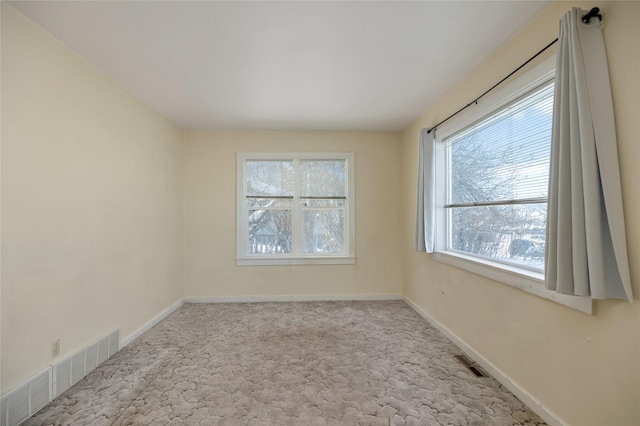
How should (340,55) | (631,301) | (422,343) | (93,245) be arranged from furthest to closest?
(422,343), (93,245), (340,55), (631,301)

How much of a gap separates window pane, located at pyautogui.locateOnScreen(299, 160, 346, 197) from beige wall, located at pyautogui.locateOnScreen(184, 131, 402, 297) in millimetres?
207

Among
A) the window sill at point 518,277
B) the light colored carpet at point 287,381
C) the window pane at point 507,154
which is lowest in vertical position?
the light colored carpet at point 287,381

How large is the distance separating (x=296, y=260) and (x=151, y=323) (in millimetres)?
1893

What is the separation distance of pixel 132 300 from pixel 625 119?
3883 millimetres

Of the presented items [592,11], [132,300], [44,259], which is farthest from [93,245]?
[592,11]

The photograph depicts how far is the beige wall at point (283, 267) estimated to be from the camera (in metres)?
3.89

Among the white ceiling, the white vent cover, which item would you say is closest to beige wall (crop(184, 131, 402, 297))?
the white ceiling

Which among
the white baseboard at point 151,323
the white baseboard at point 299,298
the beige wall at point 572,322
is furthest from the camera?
the white baseboard at point 299,298

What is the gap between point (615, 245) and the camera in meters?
1.22

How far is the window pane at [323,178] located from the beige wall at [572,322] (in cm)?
186

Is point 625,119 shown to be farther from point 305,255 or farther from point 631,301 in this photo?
point 305,255

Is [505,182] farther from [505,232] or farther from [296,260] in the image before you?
[296,260]

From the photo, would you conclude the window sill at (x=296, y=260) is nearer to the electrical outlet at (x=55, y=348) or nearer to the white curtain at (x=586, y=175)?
the electrical outlet at (x=55, y=348)

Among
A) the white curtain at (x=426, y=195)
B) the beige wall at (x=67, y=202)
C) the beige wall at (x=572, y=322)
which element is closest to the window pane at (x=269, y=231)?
the beige wall at (x=67, y=202)
